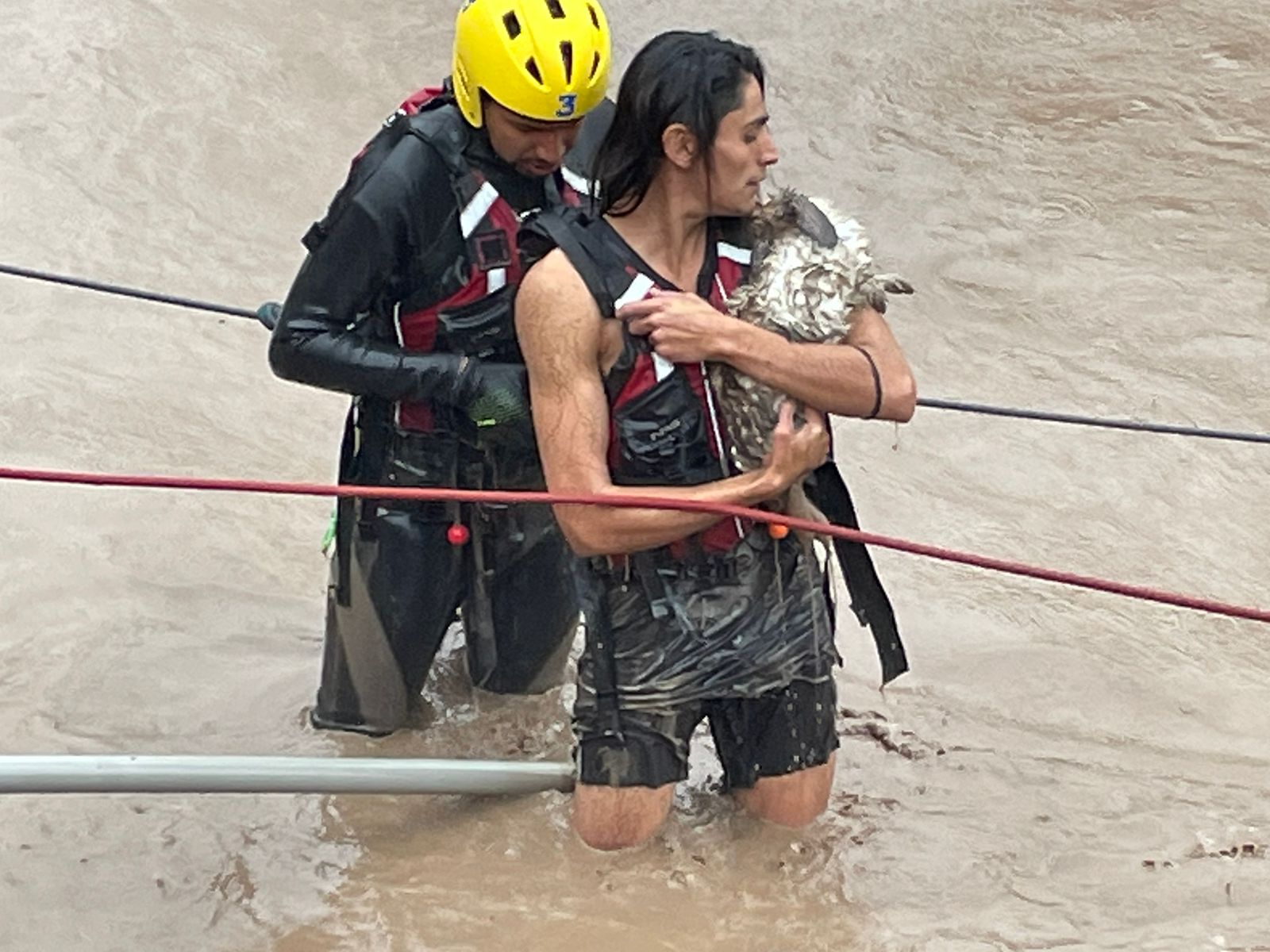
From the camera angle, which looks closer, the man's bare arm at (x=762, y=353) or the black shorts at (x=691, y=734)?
the man's bare arm at (x=762, y=353)

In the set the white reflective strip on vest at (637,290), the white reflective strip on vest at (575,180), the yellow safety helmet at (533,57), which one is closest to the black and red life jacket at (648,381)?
the white reflective strip on vest at (637,290)

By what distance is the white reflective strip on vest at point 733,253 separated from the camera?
117 inches

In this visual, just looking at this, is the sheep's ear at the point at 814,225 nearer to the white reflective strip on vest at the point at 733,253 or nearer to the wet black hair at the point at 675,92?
the white reflective strip on vest at the point at 733,253

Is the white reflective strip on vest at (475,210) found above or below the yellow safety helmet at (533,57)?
below

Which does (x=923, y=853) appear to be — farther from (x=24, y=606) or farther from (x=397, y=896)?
(x=24, y=606)

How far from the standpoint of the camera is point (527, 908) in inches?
135

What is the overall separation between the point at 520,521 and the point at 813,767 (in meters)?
0.78

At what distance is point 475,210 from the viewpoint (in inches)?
127

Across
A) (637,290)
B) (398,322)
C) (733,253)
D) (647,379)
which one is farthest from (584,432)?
(398,322)

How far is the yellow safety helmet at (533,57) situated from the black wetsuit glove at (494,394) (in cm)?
44

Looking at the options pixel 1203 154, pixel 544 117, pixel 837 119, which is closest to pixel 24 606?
pixel 544 117

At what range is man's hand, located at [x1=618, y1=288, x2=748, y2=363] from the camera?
282 centimetres

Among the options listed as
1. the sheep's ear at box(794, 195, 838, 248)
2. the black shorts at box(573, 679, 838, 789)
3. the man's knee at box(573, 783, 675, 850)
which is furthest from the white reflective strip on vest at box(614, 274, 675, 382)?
the man's knee at box(573, 783, 675, 850)

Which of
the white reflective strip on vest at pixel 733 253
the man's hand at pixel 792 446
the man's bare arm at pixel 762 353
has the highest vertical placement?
the white reflective strip on vest at pixel 733 253
